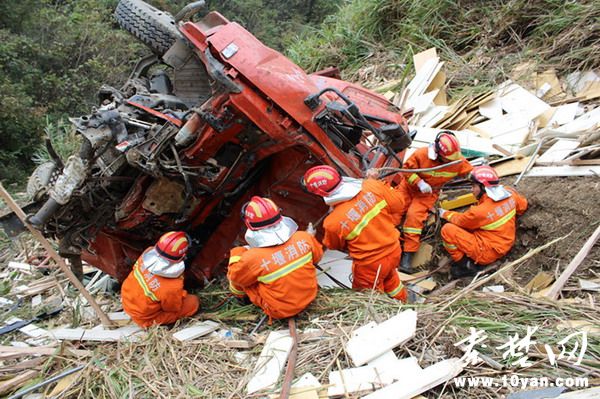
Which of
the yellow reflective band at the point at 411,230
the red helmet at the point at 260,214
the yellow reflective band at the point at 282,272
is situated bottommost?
the yellow reflective band at the point at 411,230

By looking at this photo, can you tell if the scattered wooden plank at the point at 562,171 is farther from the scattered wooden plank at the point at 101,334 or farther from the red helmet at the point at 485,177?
the scattered wooden plank at the point at 101,334

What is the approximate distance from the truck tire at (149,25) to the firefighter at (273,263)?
154 centimetres

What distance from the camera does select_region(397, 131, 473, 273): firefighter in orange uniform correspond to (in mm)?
4059

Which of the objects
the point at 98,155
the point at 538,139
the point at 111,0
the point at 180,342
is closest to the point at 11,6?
the point at 111,0

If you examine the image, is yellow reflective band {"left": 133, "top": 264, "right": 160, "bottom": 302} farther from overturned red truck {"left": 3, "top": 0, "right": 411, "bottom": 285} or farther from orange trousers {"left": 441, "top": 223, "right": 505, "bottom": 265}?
orange trousers {"left": 441, "top": 223, "right": 505, "bottom": 265}

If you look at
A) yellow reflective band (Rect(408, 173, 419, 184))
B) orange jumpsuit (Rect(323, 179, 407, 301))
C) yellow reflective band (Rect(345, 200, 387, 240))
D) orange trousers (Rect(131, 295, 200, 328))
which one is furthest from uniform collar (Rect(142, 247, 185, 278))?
yellow reflective band (Rect(408, 173, 419, 184))

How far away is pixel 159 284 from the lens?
3215 mm

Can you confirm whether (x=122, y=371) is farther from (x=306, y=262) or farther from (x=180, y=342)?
(x=306, y=262)

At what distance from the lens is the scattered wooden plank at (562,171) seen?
3695 mm

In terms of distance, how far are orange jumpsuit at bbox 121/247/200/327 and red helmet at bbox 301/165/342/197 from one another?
1.18m

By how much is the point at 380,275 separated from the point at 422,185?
1106 mm

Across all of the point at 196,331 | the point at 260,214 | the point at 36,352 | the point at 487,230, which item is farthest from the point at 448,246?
the point at 36,352

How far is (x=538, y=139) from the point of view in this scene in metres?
4.45

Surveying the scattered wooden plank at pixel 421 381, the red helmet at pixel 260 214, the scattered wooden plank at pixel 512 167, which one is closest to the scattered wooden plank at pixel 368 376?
the scattered wooden plank at pixel 421 381
